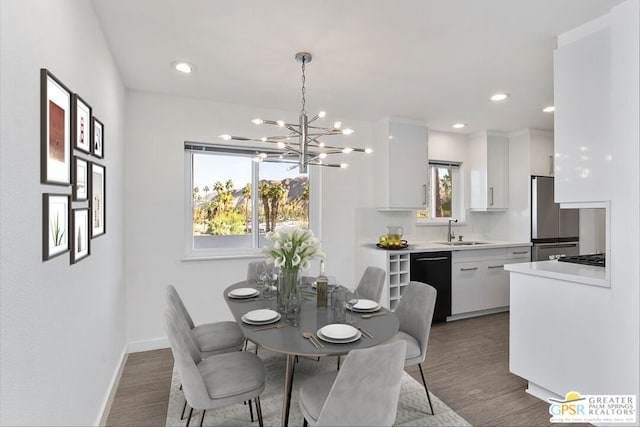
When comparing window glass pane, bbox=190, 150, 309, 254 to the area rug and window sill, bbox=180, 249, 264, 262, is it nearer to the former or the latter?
window sill, bbox=180, 249, 264, 262

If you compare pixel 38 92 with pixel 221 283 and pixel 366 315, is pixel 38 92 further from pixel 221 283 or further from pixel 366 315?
pixel 221 283

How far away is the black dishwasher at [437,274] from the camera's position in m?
3.94

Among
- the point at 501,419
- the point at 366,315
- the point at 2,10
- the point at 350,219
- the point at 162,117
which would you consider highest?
the point at 162,117

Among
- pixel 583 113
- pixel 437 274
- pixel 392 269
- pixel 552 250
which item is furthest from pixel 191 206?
pixel 552 250

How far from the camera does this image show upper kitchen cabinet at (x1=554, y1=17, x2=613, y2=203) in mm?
1989

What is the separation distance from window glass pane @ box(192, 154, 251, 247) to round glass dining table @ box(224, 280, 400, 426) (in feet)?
5.25

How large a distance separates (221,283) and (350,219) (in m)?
1.79

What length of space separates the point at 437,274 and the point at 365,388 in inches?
118

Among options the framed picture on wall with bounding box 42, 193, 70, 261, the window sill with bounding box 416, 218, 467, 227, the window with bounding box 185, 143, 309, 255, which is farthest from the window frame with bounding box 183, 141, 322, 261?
the window sill with bounding box 416, 218, 467, 227

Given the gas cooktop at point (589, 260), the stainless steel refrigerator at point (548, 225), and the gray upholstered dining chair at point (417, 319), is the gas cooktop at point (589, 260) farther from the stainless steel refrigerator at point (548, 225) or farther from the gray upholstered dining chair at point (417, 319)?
the stainless steel refrigerator at point (548, 225)

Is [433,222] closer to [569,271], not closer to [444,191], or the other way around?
[444,191]

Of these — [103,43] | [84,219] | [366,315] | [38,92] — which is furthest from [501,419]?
[103,43]

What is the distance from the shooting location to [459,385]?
8.36ft

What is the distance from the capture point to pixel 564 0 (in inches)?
71.5
